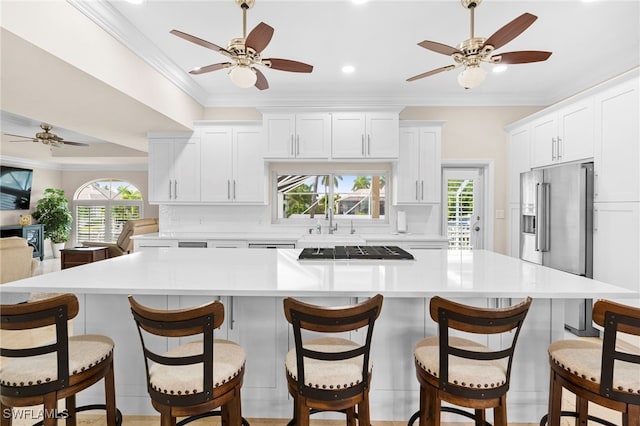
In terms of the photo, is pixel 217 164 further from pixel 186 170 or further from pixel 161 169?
pixel 161 169

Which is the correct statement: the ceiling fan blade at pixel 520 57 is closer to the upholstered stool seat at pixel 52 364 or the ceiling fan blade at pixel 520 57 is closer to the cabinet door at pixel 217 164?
the upholstered stool seat at pixel 52 364

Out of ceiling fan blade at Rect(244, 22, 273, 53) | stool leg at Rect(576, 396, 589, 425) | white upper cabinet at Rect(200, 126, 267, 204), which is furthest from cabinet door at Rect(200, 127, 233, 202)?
stool leg at Rect(576, 396, 589, 425)

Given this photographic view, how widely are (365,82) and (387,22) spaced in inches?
52.7

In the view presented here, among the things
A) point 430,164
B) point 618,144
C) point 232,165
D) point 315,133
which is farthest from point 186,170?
point 618,144

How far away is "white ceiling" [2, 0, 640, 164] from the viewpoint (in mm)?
2746

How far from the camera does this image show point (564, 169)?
11.2ft

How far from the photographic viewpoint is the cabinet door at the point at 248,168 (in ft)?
15.0

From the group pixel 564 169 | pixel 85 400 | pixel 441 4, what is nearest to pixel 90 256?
pixel 85 400

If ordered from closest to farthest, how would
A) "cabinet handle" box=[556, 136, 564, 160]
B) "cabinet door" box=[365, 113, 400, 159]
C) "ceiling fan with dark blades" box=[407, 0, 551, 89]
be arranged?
"ceiling fan with dark blades" box=[407, 0, 551, 89] → "cabinet handle" box=[556, 136, 564, 160] → "cabinet door" box=[365, 113, 400, 159]

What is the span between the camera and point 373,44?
333 cm

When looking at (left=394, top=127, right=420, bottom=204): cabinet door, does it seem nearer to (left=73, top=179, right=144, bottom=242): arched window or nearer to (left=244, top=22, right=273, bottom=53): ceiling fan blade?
(left=244, top=22, right=273, bottom=53): ceiling fan blade

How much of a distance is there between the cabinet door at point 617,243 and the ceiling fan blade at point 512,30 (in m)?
1.89

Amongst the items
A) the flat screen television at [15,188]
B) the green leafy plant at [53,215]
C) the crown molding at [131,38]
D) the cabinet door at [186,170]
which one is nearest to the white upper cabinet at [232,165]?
the cabinet door at [186,170]

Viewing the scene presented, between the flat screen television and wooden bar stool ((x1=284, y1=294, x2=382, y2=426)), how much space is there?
9967 mm
